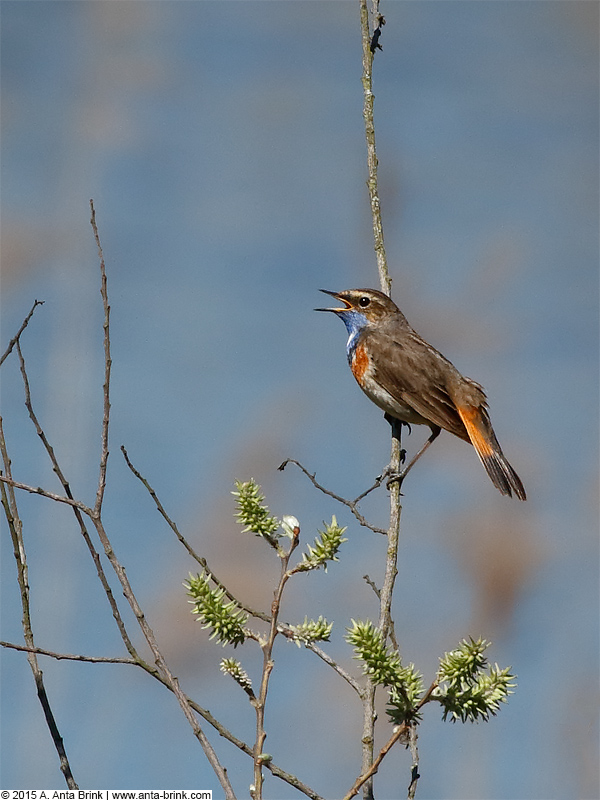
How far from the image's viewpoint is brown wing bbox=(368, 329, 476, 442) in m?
4.79

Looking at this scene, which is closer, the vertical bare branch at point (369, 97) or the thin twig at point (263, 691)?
the thin twig at point (263, 691)

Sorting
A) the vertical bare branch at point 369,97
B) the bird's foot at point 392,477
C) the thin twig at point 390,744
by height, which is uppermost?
the vertical bare branch at point 369,97

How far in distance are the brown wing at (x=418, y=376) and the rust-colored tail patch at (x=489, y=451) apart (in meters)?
0.05

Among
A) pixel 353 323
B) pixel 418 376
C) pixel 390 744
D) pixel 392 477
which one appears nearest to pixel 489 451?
pixel 418 376

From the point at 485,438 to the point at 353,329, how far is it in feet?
3.20

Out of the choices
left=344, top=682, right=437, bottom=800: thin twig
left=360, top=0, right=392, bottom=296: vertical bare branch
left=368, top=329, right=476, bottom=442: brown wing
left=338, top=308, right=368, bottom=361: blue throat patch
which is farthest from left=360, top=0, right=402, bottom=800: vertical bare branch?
left=338, top=308, right=368, bottom=361: blue throat patch

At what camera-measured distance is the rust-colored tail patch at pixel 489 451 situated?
4.64 metres

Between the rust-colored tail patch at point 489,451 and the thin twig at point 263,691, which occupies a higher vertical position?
the rust-colored tail patch at point 489,451

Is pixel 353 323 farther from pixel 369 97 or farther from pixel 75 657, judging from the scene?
pixel 75 657

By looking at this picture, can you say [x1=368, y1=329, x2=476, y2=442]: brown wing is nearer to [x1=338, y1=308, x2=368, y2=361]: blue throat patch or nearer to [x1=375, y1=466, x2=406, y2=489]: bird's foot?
[x1=338, y1=308, x2=368, y2=361]: blue throat patch

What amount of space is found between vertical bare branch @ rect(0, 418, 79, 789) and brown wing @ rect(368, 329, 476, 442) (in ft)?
8.49

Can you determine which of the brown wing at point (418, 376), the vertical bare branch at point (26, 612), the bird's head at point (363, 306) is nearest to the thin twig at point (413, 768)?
the vertical bare branch at point (26, 612)

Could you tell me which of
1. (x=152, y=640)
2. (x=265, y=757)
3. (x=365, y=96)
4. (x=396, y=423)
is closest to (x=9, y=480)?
(x=152, y=640)

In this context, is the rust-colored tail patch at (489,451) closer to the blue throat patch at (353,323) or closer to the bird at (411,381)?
the bird at (411,381)
